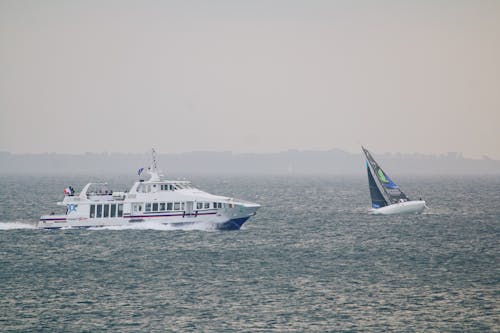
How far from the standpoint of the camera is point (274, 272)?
2366 inches

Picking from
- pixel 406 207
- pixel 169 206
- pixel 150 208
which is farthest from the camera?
pixel 406 207

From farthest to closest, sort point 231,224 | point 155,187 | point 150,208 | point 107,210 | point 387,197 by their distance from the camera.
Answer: point 387,197, point 231,224, point 107,210, point 150,208, point 155,187

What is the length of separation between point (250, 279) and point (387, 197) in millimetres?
58708

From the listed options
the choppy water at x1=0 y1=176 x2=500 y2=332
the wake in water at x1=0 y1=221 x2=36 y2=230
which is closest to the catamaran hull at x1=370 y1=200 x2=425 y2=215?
the choppy water at x1=0 y1=176 x2=500 y2=332

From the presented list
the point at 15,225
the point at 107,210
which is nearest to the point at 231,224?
the point at 107,210

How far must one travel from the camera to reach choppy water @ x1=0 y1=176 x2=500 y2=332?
44.2 metres

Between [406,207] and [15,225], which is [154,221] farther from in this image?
[406,207]

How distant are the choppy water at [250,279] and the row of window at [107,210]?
2075 millimetres

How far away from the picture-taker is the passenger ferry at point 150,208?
7931 cm

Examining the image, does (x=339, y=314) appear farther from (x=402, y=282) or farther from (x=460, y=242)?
(x=460, y=242)

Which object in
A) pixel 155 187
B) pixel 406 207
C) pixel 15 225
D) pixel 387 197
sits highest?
pixel 155 187

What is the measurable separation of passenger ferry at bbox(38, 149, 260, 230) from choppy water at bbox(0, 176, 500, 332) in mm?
1641

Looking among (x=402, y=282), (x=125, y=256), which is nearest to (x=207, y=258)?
(x=125, y=256)

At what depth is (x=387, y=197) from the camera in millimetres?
111625
